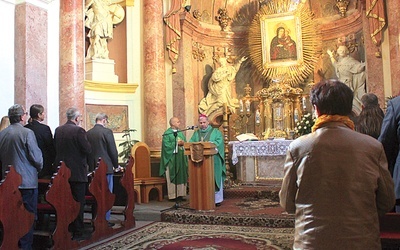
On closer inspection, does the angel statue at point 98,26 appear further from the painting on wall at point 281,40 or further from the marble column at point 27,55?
the painting on wall at point 281,40

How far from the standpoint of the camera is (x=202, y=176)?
6.88 m

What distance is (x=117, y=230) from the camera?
19.9 feet

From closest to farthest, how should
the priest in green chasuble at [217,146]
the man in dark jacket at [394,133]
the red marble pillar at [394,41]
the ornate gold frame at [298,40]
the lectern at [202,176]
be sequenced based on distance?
the man in dark jacket at [394,133] → the lectern at [202,176] → the priest in green chasuble at [217,146] → the red marble pillar at [394,41] → the ornate gold frame at [298,40]

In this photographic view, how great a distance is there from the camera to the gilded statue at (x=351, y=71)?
32.3ft

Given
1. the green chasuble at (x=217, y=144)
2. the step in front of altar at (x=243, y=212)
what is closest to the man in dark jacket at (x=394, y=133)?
the step in front of altar at (x=243, y=212)

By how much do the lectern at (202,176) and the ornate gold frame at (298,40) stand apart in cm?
507

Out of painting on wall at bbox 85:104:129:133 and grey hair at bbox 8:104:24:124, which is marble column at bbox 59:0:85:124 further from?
grey hair at bbox 8:104:24:124

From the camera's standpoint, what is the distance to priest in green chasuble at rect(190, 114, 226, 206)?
7527mm

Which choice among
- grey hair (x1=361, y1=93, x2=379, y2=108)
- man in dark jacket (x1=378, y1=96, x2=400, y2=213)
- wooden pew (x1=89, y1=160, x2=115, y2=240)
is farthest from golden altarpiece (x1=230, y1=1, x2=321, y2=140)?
man in dark jacket (x1=378, y1=96, x2=400, y2=213)

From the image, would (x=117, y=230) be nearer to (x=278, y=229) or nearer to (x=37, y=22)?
(x=278, y=229)

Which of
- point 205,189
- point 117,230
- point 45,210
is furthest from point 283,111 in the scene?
point 45,210

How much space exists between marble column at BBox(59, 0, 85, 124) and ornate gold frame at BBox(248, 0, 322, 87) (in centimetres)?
526

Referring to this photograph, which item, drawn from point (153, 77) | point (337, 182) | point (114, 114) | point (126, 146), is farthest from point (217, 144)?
point (337, 182)

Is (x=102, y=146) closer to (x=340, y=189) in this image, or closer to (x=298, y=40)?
(x=340, y=189)
